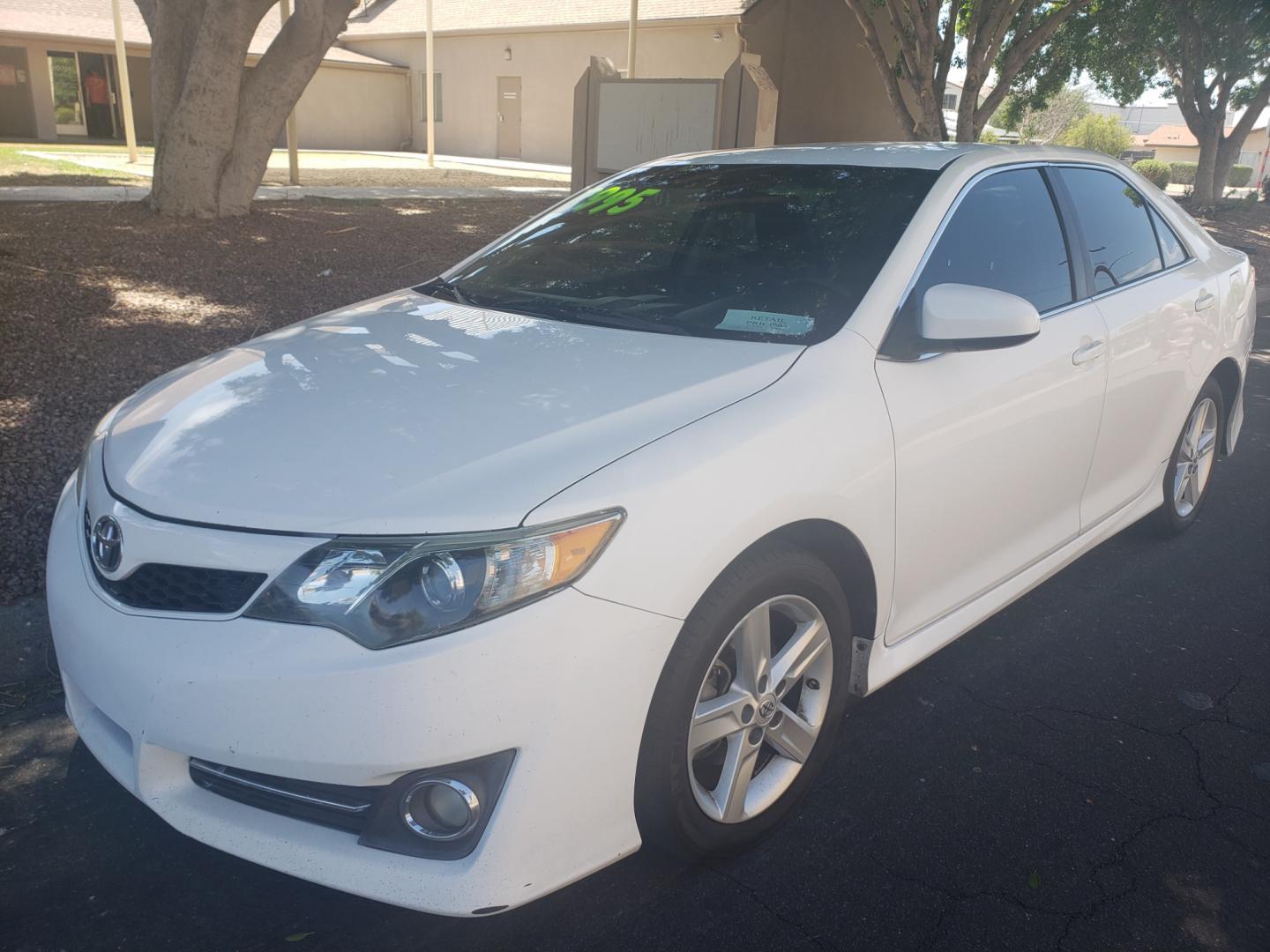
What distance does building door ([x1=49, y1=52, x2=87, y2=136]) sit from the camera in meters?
27.2

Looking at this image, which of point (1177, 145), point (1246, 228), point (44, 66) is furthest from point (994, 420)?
point (1177, 145)

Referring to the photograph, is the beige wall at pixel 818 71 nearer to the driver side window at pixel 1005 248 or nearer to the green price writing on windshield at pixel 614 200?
the green price writing on windshield at pixel 614 200

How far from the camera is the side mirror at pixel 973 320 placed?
2881 millimetres

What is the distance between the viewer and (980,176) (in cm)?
351

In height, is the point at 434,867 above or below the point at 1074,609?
above

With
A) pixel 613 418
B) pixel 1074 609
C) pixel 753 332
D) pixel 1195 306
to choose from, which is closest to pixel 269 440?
pixel 613 418

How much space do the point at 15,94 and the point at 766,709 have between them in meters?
30.5

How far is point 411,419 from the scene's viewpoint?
2561 mm

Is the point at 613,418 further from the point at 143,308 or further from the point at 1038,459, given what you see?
the point at 143,308

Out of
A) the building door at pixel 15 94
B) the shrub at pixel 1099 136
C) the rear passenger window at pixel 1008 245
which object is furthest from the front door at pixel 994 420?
the shrub at pixel 1099 136

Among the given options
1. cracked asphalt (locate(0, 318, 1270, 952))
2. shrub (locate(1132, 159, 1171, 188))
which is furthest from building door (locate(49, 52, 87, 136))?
shrub (locate(1132, 159, 1171, 188))

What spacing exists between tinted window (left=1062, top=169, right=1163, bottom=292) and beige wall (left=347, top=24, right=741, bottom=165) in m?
22.1

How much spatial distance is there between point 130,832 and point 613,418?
1.68 metres

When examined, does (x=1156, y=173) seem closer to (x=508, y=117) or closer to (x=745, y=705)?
(x=508, y=117)
